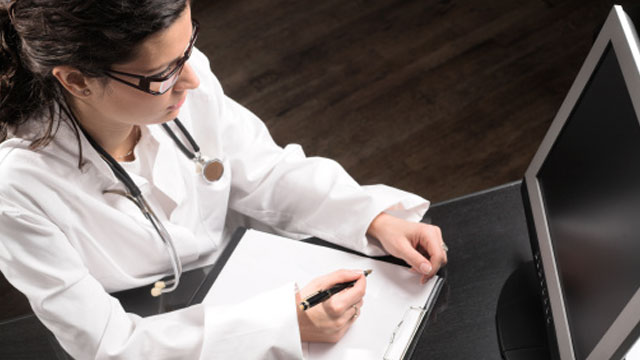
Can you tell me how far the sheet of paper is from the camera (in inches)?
48.1

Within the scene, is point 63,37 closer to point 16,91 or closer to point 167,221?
point 16,91

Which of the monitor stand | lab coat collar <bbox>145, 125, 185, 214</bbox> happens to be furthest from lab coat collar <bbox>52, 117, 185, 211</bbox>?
the monitor stand

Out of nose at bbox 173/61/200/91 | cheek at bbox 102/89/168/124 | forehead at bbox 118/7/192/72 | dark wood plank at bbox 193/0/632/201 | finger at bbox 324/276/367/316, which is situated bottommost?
dark wood plank at bbox 193/0/632/201

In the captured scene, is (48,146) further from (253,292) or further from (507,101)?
(507,101)

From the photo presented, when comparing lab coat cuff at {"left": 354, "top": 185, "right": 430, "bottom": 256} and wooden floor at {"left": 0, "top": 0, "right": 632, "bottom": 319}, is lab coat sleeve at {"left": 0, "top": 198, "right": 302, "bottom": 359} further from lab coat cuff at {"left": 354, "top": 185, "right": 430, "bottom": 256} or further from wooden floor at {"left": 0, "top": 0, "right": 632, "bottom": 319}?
wooden floor at {"left": 0, "top": 0, "right": 632, "bottom": 319}

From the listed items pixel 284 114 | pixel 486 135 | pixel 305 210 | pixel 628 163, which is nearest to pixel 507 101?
pixel 486 135

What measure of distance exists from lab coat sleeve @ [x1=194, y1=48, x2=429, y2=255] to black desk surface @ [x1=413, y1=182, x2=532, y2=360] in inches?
3.6

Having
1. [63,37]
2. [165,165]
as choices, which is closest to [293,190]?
[165,165]


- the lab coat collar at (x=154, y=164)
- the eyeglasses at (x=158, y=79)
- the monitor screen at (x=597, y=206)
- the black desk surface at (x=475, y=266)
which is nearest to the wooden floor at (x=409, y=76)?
the black desk surface at (x=475, y=266)

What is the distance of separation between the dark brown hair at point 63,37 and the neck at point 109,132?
10cm

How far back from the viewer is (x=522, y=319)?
1282mm

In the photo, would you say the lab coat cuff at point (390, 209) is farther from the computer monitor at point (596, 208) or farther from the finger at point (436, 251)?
the computer monitor at point (596, 208)

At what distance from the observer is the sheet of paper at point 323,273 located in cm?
122

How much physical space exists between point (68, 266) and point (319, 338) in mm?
463
